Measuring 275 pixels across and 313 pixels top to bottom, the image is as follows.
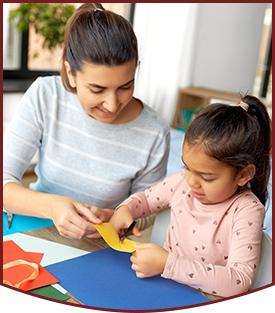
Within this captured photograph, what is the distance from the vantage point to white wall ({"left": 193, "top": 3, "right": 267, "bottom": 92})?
3781 mm

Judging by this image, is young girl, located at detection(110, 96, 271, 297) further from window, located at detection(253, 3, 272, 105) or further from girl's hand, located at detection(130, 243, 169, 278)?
window, located at detection(253, 3, 272, 105)

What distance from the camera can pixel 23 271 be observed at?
82cm

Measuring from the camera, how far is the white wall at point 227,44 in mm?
3781

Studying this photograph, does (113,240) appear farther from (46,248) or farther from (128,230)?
(46,248)

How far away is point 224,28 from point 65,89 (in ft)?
10.2

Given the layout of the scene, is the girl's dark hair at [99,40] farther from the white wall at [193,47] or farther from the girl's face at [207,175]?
the white wall at [193,47]

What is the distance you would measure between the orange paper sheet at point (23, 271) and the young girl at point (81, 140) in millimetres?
173

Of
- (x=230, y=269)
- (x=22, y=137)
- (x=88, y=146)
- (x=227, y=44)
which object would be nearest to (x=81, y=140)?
(x=88, y=146)

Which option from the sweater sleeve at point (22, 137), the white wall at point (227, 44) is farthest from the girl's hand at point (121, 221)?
the white wall at point (227, 44)

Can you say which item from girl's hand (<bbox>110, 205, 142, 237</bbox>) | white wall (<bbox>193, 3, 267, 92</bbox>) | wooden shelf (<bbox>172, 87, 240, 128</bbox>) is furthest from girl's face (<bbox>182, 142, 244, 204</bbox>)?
white wall (<bbox>193, 3, 267, 92</bbox>)

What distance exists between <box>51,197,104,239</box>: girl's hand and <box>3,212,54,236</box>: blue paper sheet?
0.13 metres

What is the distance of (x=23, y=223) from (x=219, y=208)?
23.0 inches

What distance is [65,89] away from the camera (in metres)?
1.27

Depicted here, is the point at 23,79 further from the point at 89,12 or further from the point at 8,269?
the point at 8,269
